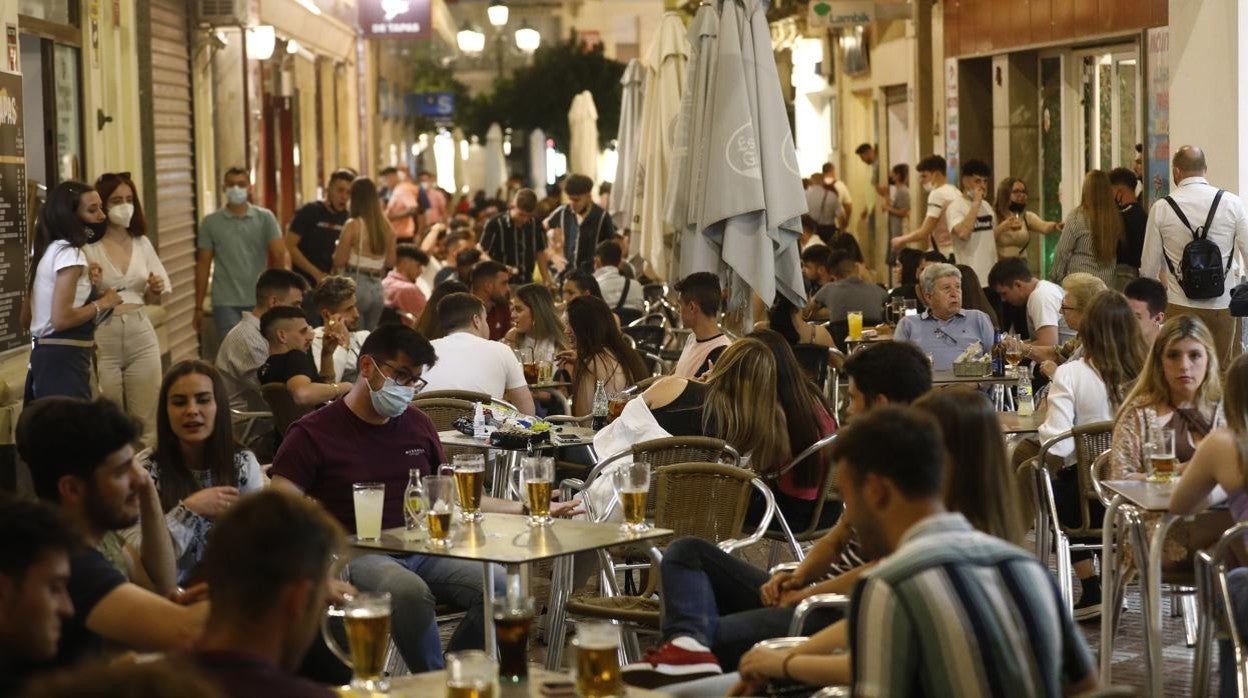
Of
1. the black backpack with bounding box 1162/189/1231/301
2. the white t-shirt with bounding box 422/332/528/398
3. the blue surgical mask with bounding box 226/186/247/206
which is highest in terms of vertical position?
the blue surgical mask with bounding box 226/186/247/206

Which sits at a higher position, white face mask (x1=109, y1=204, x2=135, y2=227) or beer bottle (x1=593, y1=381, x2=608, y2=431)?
white face mask (x1=109, y1=204, x2=135, y2=227)

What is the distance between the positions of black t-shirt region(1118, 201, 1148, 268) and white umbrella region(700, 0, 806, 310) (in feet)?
11.7

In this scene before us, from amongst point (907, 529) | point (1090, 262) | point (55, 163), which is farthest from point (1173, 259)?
point (907, 529)

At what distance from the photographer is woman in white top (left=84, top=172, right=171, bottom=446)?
10.2 metres

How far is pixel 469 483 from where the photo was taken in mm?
5523

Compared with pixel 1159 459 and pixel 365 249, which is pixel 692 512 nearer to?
pixel 1159 459

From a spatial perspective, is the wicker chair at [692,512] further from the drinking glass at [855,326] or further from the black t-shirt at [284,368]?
the drinking glass at [855,326]

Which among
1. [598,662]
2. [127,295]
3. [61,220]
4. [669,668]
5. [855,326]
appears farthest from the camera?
[855,326]

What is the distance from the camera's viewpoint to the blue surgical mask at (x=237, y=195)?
13484mm

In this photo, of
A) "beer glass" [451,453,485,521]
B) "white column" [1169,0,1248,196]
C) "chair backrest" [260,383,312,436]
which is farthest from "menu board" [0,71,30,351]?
"white column" [1169,0,1248,196]

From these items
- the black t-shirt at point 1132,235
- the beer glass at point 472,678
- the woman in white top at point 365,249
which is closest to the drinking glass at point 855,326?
the black t-shirt at point 1132,235

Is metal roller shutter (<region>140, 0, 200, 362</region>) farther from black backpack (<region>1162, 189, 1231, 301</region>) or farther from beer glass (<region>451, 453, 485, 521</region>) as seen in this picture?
beer glass (<region>451, 453, 485, 521</region>)

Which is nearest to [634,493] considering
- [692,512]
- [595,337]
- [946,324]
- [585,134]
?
[692,512]

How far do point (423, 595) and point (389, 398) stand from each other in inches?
29.1
